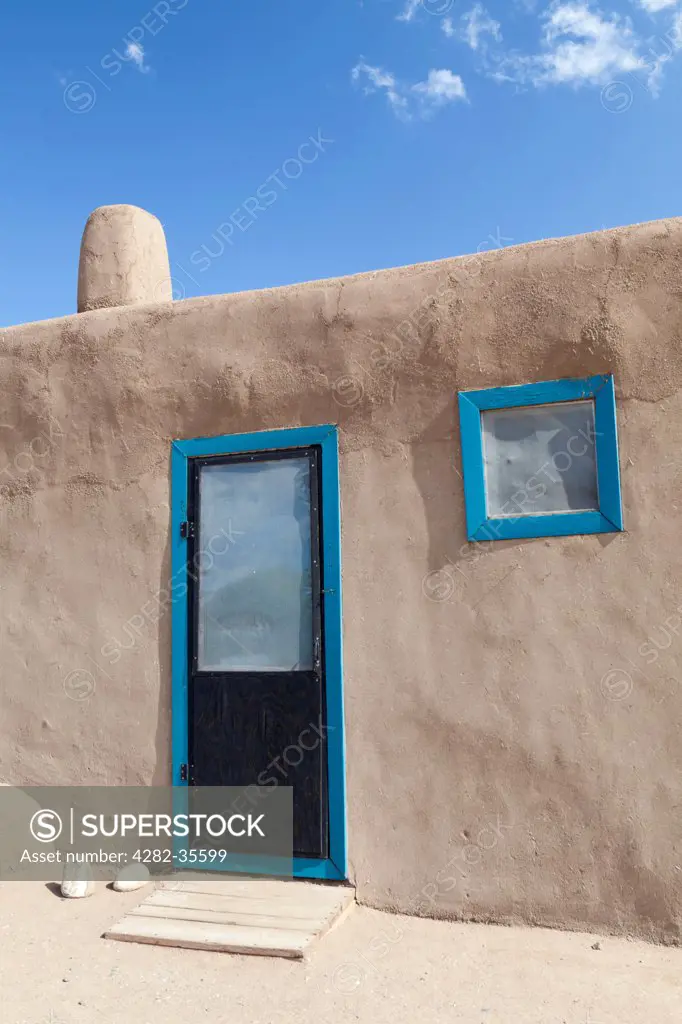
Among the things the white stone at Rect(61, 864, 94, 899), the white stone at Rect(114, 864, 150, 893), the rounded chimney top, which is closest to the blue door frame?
the white stone at Rect(114, 864, 150, 893)

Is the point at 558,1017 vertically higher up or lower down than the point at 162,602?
lower down

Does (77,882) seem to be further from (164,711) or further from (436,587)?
(436,587)

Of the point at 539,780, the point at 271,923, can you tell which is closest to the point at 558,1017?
the point at 539,780

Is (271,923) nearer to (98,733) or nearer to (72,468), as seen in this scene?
(98,733)

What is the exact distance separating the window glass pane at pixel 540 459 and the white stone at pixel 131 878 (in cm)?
261

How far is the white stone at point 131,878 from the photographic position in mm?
4406

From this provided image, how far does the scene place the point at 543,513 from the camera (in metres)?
4.00

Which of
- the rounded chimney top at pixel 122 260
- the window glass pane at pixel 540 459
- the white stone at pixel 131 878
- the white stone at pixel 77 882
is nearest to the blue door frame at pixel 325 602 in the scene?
the white stone at pixel 131 878

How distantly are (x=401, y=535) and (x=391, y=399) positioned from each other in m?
0.69

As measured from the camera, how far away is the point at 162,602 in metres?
4.64

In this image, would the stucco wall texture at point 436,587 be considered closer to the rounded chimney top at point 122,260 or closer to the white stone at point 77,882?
the white stone at point 77,882

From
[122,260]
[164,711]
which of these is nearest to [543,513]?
[164,711]

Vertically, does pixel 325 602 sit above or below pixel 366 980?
above

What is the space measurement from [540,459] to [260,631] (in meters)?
1.65
